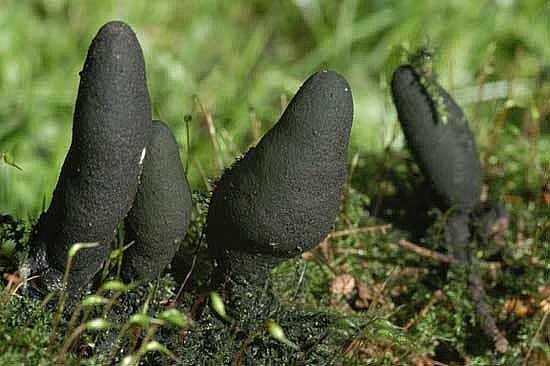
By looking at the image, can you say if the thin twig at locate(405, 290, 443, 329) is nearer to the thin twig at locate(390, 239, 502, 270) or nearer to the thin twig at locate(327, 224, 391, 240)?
the thin twig at locate(390, 239, 502, 270)

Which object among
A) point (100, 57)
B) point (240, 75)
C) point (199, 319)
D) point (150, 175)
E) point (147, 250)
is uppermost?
point (240, 75)

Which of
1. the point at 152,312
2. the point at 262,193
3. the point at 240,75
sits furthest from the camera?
the point at 240,75

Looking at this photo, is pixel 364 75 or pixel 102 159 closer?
pixel 102 159

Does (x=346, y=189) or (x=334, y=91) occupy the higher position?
(x=334, y=91)

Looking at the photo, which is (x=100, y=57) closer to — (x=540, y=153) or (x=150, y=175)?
(x=150, y=175)

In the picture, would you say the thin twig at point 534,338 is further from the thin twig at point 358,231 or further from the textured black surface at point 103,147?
the textured black surface at point 103,147

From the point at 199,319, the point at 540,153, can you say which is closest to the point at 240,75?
the point at 540,153

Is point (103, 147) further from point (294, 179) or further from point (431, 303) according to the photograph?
point (431, 303)
